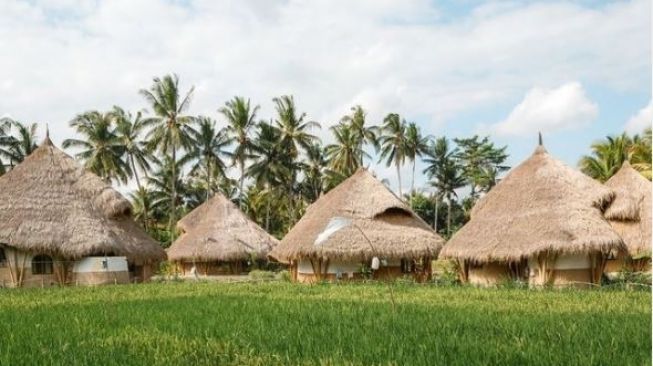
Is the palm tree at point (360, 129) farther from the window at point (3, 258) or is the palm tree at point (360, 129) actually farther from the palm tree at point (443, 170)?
the window at point (3, 258)

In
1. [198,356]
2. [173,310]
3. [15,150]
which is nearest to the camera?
[198,356]

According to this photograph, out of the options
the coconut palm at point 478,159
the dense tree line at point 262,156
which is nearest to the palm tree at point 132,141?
the dense tree line at point 262,156

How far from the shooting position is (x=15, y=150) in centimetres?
3456

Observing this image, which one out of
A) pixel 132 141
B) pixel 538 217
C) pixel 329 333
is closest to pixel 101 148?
pixel 132 141

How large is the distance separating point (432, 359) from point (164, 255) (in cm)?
2016

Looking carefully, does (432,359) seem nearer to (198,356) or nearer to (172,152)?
(198,356)

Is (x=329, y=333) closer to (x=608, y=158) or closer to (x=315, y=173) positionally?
(x=608, y=158)

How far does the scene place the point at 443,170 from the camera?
46.2 m

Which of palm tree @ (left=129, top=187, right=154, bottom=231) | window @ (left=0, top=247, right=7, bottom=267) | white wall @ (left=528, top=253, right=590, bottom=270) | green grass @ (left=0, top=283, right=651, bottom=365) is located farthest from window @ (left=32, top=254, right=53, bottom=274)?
palm tree @ (left=129, top=187, right=154, bottom=231)

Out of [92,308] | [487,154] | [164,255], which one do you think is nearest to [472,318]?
[92,308]

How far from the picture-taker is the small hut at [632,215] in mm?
23141

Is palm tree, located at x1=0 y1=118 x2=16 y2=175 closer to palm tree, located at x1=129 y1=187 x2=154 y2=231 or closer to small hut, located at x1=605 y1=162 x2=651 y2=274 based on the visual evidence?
palm tree, located at x1=129 y1=187 x2=154 y2=231

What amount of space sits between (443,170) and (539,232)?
93.7 ft

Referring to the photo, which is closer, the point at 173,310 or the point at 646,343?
the point at 646,343
